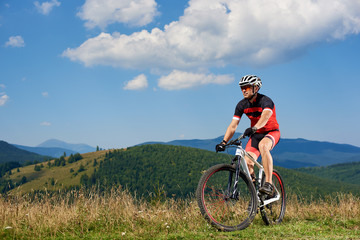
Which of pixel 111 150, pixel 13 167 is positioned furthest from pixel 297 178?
pixel 13 167

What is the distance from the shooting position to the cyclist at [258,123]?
17.0 feet

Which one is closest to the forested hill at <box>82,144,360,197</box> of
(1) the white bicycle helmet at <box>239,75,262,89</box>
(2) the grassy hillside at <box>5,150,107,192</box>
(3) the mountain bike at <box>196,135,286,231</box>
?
(2) the grassy hillside at <box>5,150,107,192</box>

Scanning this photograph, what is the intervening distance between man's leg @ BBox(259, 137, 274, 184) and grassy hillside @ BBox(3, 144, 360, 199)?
135 metres

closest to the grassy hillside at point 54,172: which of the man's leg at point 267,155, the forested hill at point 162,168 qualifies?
the forested hill at point 162,168

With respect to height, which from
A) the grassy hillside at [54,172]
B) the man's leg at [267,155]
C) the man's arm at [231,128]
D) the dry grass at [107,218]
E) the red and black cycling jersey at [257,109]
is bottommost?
the grassy hillside at [54,172]

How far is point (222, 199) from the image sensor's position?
16.1ft

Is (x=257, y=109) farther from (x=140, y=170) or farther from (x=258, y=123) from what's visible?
(x=140, y=170)

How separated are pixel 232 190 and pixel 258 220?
1.46m

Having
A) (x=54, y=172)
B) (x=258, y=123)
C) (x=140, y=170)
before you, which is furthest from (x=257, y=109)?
(x=54, y=172)

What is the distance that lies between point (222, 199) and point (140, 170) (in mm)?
162518

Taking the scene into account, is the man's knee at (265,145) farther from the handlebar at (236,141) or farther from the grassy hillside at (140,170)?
the grassy hillside at (140,170)

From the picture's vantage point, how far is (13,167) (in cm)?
19612

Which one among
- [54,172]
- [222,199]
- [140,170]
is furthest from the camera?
[54,172]

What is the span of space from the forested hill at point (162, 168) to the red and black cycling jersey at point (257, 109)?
130 m
